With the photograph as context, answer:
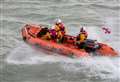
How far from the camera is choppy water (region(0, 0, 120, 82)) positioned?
1642 centimetres

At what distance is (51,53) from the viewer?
57.9 feet

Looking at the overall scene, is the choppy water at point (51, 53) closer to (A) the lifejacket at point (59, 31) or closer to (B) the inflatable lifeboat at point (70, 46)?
(B) the inflatable lifeboat at point (70, 46)

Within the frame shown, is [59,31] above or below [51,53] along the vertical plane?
above

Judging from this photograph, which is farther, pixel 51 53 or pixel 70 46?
pixel 51 53

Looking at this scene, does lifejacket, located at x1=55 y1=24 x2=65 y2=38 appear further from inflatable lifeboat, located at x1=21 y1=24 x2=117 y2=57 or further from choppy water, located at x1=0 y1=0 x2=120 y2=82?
choppy water, located at x1=0 y1=0 x2=120 y2=82

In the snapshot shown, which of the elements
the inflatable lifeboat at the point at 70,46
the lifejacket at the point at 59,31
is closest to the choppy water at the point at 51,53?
the inflatable lifeboat at the point at 70,46

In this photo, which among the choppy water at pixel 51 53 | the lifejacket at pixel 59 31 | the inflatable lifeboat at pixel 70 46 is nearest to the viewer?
the choppy water at pixel 51 53

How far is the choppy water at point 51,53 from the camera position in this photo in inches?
647

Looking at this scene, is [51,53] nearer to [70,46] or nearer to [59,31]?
[70,46]

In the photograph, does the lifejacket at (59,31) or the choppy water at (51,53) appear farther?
the lifejacket at (59,31)

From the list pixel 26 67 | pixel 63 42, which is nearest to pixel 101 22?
pixel 63 42

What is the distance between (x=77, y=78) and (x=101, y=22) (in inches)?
295

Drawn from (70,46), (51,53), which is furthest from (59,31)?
(51,53)

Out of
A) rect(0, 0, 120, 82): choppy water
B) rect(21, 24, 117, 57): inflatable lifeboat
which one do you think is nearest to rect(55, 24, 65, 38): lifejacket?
rect(21, 24, 117, 57): inflatable lifeboat
